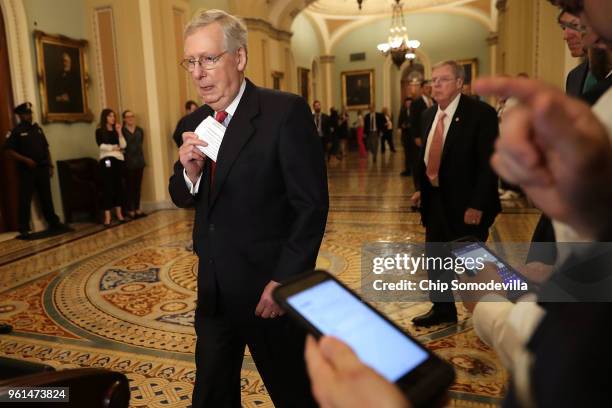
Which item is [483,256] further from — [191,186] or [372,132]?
[372,132]

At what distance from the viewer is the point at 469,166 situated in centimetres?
326

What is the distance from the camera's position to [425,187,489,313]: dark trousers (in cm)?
335

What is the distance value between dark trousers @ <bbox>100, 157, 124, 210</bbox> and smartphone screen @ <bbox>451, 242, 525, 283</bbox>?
272 inches

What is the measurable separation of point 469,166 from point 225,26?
2.02 metres

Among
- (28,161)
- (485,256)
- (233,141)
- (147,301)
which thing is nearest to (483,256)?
(485,256)

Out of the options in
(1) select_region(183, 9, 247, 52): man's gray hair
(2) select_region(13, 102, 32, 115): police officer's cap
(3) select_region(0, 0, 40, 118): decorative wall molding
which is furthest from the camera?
(3) select_region(0, 0, 40, 118): decorative wall molding

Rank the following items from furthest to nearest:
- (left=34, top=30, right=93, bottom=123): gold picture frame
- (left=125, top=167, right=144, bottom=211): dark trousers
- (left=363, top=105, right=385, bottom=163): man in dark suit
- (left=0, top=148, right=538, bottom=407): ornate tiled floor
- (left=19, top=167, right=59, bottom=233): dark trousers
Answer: (left=363, top=105, right=385, bottom=163): man in dark suit
(left=125, top=167, right=144, bottom=211): dark trousers
(left=34, top=30, right=93, bottom=123): gold picture frame
(left=19, top=167, right=59, bottom=233): dark trousers
(left=0, top=148, right=538, bottom=407): ornate tiled floor

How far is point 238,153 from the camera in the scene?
5.99 ft

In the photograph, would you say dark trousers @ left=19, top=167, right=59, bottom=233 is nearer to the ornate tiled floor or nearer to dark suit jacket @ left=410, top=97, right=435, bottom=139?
the ornate tiled floor

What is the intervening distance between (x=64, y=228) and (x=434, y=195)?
5.64m

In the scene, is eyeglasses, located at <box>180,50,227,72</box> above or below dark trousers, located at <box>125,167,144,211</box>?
above

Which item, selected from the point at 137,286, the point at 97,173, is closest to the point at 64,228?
the point at 97,173

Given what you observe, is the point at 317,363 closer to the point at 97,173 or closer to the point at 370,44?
the point at 97,173

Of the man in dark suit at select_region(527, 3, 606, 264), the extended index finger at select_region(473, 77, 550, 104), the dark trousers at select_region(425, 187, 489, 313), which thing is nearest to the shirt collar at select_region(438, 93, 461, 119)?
the dark trousers at select_region(425, 187, 489, 313)
